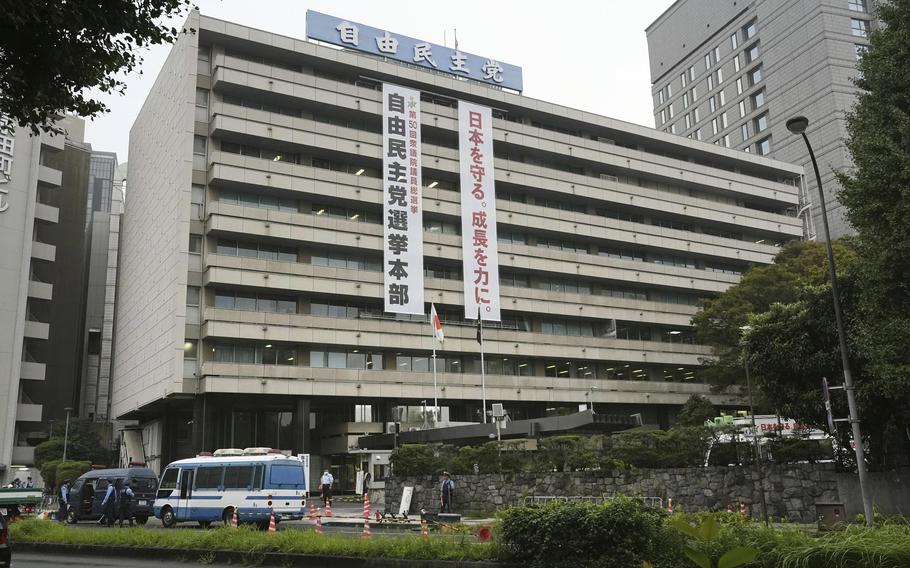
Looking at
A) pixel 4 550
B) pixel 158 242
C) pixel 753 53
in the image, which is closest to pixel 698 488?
pixel 4 550

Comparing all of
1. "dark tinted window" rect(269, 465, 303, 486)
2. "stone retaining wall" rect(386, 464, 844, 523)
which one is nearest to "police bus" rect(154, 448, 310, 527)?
"dark tinted window" rect(269, 465, 303, 486)

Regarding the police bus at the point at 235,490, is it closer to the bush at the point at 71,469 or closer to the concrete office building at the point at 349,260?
the concrete office building at the point at 349,260

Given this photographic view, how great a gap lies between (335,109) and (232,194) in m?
10.4

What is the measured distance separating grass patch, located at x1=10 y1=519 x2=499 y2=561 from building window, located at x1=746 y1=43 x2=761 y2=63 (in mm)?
88893

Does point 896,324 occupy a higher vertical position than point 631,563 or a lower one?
higher

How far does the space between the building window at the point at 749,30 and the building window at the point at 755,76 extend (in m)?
4.27

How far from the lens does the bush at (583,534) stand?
11570 millimetres

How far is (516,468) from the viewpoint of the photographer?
108 feet

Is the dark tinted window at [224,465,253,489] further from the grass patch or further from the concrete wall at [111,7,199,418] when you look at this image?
the concrete wall at [111,7,199,418]

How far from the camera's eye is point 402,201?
186ft

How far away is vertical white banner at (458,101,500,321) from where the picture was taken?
58344 mm

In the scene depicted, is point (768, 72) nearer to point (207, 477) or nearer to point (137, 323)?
point (137, 323)

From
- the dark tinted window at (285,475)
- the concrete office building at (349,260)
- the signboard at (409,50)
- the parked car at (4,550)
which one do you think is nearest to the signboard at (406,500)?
the dark tinted window at (285,475)

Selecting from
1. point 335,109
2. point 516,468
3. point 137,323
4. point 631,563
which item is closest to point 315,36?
point 335,109
